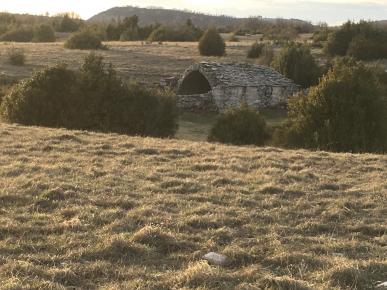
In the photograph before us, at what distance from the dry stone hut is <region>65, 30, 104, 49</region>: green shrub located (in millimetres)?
15959

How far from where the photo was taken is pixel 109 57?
116 ft

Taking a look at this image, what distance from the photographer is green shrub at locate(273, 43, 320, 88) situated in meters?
30.9

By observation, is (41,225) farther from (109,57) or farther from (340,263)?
(109,57)

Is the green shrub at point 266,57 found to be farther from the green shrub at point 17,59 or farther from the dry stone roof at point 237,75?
the green shrub at point 17,59

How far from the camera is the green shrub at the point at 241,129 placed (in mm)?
16484

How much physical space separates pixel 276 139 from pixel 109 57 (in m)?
21.1

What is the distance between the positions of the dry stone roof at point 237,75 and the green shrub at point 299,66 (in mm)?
3208

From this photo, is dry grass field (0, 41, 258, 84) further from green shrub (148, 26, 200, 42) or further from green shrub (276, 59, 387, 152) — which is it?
green shrub (276, 59, 387, 152)

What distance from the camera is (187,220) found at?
19.3 ft

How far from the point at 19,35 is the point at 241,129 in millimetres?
43619

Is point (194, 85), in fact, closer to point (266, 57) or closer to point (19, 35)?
point (266, 57)

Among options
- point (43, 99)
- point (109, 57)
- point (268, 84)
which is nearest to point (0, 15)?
point (109, 57)

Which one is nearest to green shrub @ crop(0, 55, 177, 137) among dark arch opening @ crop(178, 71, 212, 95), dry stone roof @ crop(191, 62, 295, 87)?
dry stone roof @ crop(191, 62, 295, 87)

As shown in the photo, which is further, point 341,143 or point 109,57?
point 109,57
